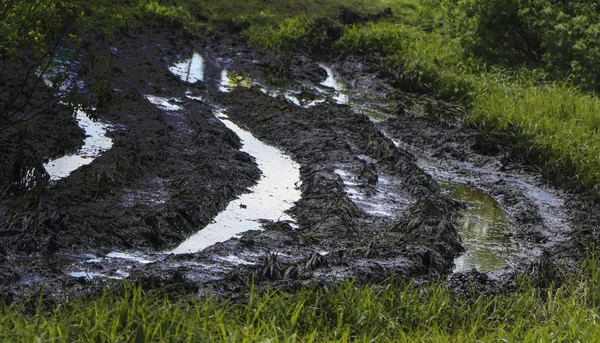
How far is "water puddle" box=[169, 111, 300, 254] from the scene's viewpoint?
28.4 ft

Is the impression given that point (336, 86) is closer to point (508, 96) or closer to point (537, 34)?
point (537, 34)

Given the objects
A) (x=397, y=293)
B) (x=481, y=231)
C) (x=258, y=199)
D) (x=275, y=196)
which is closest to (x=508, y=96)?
(x=481, y=231)

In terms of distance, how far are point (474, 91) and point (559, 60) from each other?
215 cm

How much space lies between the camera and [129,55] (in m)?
18.4

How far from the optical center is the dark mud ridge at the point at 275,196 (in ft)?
24.0

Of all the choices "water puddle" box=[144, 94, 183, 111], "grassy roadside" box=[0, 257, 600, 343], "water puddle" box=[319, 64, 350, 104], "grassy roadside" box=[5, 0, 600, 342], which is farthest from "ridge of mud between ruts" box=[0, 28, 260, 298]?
"water puddle" box=[319, 64, 350, 104]

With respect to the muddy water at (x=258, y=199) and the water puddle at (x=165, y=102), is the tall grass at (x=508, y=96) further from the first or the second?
the water puddle at (x=165, y=102)

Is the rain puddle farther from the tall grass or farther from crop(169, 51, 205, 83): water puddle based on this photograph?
the tall grass

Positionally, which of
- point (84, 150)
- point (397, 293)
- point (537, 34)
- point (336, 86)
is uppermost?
point (397, 293)

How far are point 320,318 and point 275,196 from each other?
15.2ft

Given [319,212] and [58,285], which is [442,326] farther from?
[319,212]

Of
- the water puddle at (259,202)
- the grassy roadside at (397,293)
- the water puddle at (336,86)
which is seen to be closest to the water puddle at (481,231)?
the grassy roadside at (397,293)

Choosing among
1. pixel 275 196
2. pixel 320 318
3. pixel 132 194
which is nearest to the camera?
pixel 320 318

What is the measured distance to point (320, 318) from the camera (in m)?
5.88
